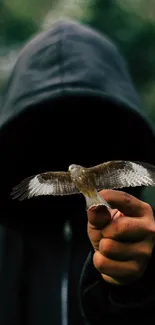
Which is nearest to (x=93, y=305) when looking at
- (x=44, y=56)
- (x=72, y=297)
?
(x=72, y=297)

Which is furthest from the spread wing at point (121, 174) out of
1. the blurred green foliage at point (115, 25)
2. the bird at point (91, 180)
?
the blurred green foliage at point (115, 25)

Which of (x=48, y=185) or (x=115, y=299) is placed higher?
(x=48, y=185)

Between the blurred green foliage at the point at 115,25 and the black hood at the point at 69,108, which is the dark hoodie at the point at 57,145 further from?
the blurred green foliage at the point at 115,25

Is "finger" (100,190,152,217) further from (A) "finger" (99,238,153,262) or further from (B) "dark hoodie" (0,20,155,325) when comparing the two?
(B) "dark hoodie" (0,20,155,325)

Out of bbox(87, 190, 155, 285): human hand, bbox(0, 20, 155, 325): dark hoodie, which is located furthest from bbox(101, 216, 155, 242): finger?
bbox(0, 20, 155, 325): dark hoodie

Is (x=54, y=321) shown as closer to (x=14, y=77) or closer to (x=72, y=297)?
(x=72, y=297)

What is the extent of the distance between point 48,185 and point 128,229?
3.1 inches

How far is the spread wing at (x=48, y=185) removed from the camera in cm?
40

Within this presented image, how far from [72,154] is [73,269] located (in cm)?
17

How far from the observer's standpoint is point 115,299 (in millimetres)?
551

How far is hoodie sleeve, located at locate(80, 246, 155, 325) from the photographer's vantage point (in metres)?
0.55

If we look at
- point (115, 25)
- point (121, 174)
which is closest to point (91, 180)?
point (121, 174)

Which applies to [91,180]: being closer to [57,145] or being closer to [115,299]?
[115,299]

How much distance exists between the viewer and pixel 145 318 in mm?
574
